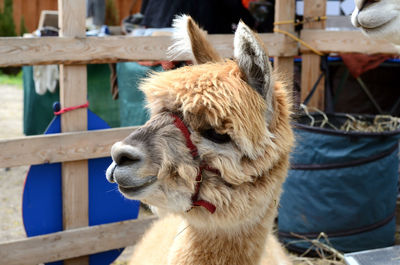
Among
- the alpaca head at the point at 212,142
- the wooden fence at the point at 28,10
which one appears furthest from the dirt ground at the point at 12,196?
the wooden fence at the point at 28,10

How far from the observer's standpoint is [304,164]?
3916 millimetres

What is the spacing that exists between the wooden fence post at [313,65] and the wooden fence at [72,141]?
4.85ft

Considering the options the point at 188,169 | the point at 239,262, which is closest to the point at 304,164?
the point at 239,262

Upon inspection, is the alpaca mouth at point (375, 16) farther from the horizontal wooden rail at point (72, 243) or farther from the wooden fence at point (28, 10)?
the wooden fence at point (28, 10)


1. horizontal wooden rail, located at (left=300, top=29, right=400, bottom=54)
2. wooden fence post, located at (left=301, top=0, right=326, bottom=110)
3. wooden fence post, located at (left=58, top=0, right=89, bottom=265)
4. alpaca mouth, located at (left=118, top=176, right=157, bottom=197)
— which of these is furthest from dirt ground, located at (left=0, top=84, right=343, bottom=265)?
alpaca mouth, located at (left=118, top=176, right=157, bottom=197)

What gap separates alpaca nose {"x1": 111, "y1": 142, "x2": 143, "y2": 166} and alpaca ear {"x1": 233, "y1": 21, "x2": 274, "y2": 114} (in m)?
0.51

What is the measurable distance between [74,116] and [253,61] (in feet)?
6.00

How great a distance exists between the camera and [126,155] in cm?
168

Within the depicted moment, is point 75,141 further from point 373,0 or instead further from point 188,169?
point 373,0

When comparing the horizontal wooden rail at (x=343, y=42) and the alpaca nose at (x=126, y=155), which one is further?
the horizontal wooden rail at (x=343, y=42)

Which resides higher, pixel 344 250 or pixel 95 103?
pixel 95 103

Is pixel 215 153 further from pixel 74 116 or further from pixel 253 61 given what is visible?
pixel 74 116

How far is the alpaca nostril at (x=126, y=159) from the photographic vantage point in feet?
5.52

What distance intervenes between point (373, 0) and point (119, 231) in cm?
227
